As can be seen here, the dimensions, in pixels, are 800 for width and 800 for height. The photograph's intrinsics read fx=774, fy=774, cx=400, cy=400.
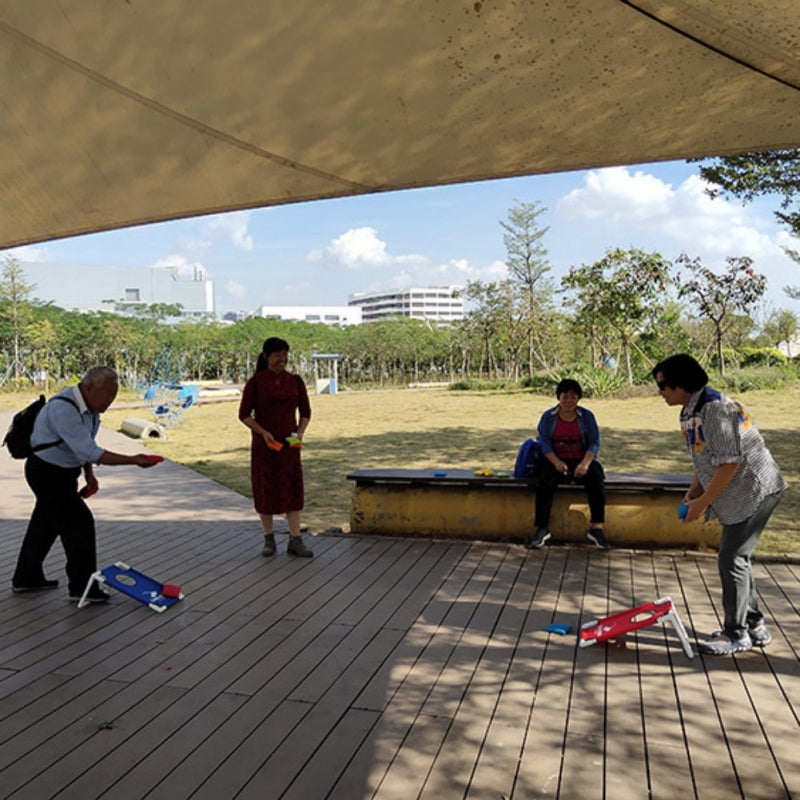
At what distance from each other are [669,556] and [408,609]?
2183mm

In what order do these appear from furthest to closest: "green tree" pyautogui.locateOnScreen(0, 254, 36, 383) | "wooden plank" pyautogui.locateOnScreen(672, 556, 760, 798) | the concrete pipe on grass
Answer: "green tree" pyautogui.locateOnScreen(0, 254, 36, 383) < the concrete pipe on grass < "wooden plank" pyautogui.locateOnScreen(672, 556, 760, 798)

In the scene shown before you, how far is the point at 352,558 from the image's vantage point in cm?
572

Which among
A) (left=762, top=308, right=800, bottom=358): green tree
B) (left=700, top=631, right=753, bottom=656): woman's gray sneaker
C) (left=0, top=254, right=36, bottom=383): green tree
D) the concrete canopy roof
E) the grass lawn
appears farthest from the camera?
(left=762, top=308, right=800, bottom=358): green tree

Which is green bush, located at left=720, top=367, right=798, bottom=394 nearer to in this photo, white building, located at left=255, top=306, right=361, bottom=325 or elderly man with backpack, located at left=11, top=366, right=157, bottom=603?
elderly man with backpack, located at left=11, top=366, right=157, bottom=603

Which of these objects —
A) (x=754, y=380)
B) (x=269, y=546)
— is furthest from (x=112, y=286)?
(x=269, y=546)

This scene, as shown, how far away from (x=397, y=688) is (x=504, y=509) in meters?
2.90

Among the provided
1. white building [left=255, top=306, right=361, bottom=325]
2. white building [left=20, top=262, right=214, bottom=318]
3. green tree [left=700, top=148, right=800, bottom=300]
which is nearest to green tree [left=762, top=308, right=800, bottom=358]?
green tree [left=700, top=148, right=800, bottom=300]

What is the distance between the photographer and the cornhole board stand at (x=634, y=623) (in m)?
3.75

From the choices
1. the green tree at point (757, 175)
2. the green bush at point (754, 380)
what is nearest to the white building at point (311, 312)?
the green bush at point (754, 380)

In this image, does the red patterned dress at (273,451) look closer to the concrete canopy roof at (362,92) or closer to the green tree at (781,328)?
the concrete canopy roof at (362,92)

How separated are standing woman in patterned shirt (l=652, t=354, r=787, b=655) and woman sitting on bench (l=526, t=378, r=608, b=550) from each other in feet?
6.84

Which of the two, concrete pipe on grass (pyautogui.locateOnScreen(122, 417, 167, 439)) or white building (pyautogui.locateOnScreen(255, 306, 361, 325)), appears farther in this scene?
white building (pyautogui.locateOnScreen(255, 306, 361, 325))

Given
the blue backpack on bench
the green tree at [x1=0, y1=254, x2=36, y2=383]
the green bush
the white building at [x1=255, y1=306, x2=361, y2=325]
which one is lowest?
the green bush

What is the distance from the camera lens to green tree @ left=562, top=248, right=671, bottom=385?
86.2 feet
